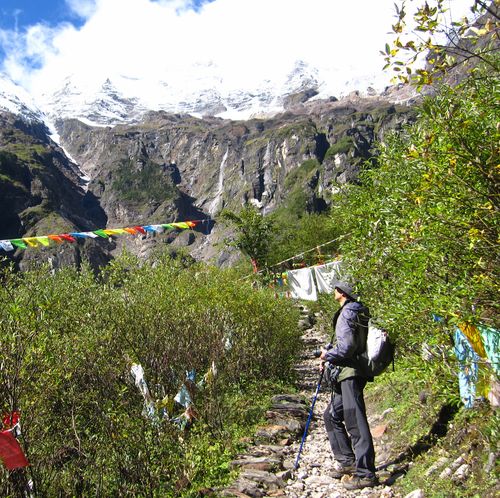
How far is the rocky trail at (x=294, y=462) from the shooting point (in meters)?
6.02

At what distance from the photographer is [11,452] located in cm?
535

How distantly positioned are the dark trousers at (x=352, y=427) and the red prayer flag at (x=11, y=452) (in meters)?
3.70

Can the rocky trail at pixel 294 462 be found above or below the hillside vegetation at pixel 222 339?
below

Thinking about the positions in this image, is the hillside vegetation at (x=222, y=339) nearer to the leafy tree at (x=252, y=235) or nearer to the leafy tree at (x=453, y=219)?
the leafy tree at (x=453, y=219)

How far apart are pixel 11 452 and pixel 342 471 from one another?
397 centimetres

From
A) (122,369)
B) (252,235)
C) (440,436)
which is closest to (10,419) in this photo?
(122,369)

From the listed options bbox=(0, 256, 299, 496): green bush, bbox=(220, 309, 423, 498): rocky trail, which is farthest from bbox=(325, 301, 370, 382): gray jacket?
bbox=(0, 256, 299, 496): green bush

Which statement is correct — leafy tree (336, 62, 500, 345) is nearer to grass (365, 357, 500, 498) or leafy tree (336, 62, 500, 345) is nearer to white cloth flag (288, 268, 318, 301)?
grass (365, 357, 500, 498)

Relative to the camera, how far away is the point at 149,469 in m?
7.08

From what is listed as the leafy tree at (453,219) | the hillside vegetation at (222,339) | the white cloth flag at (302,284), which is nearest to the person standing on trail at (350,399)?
the hillside vegetation at (222,339)

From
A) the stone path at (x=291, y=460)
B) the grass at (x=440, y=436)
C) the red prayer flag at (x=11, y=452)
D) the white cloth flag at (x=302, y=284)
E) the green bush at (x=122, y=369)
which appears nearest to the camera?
the grass at (x=440, y=436)

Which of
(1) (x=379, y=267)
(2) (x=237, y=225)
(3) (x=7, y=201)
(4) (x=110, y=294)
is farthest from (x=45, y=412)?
(3) (x=7, y=201)

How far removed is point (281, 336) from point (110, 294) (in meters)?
7.00

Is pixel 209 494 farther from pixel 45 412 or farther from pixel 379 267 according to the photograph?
pixel 379 267
